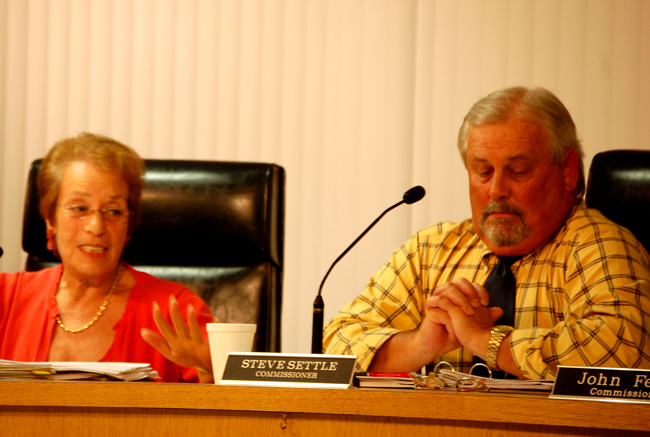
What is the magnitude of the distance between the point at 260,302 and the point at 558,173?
0.83 metres

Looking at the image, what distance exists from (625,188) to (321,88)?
1261 mm

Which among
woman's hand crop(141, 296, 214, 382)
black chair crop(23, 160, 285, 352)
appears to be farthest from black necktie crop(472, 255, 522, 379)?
woman's hand crop(141, 296, 214, 382)

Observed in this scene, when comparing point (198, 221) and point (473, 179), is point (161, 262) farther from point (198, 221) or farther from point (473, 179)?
point (473, 179)

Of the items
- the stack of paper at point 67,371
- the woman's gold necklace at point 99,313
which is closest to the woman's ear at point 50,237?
the woman's gold necklace at point 99,313

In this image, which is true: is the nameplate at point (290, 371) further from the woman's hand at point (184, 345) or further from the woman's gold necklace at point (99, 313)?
the woman's gold necklace at point (99, 313)

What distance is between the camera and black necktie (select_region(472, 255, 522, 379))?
67.7 inches

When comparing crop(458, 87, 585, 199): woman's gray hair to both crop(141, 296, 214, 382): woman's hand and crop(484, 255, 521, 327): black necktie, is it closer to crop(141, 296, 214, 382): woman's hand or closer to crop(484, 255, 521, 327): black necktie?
crop(484, 255, 521, 327): black necktie

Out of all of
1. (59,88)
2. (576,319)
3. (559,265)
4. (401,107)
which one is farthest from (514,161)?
(59,88)

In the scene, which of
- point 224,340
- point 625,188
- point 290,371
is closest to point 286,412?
point 290,371

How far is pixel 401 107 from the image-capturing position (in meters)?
2.64

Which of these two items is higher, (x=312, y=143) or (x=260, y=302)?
(x=312, y=143)

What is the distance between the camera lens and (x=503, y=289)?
68.8 inches

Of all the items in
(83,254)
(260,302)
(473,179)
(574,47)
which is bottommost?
(260,302)

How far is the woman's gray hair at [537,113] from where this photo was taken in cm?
174
